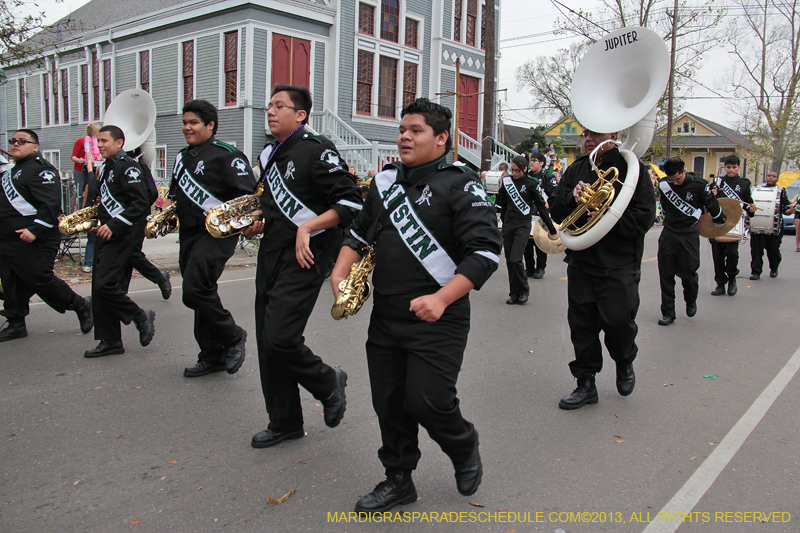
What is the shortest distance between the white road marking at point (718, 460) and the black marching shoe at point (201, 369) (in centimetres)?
332

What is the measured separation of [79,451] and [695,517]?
10.7 ft

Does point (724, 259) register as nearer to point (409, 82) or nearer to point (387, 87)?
point (387, 87)

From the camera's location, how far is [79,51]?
2322 cm

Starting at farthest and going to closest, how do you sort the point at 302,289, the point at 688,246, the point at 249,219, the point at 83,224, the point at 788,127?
the point at 788,127, the point at 688,246, the point at 83,224, the point at 249,219, the point at 302,289

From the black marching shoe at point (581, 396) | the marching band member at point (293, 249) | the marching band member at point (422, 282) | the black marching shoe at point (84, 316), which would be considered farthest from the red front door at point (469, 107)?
the marching band member at point (422, 282)

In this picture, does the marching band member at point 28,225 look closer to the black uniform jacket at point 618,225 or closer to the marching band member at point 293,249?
the marching band member at point 293,249

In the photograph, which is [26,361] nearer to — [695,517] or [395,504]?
[395,504]

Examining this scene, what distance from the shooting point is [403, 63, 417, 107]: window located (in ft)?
70.9

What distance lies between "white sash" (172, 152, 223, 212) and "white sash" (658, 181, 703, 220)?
5.15 m

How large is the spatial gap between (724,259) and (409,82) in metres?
14.6

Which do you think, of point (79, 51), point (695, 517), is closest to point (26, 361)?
point (695, 517)

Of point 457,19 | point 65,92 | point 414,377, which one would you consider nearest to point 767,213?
point 414,377

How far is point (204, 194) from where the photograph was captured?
15.0ft

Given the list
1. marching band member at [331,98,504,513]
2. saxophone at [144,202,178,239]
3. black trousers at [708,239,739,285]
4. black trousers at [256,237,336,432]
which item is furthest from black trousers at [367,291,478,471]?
black trousers at [708,239,739,285]
